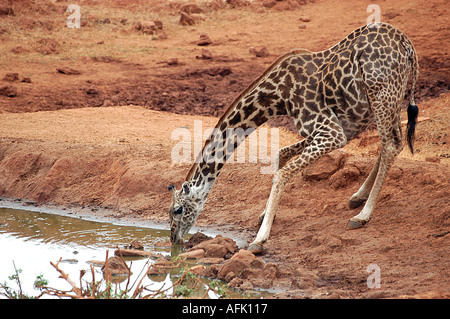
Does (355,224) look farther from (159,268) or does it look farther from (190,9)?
(190,9)

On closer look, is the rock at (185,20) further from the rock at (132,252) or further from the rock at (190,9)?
the rock at (132,252)

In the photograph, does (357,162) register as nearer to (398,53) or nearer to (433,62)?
(398,53)

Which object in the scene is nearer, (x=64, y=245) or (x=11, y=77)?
(x=64, y=245)

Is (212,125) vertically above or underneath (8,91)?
underneath

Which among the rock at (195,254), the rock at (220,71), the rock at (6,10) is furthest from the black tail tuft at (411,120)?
the rock at (6,10)

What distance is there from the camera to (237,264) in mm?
5793

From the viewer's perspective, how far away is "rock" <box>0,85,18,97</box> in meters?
15.5

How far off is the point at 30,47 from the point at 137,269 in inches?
614

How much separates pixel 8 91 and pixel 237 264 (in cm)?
1195

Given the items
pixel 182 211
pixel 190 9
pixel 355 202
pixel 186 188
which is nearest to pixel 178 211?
pixel 182 211

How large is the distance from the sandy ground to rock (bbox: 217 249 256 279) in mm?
368

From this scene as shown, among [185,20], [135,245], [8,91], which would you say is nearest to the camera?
[135,245]

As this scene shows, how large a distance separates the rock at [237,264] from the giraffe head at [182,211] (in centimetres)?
142
